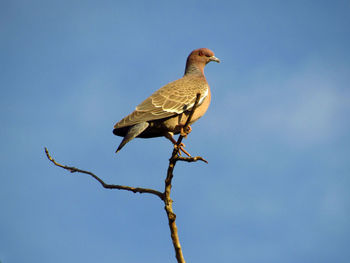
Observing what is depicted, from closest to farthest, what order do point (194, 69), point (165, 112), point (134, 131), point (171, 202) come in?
point (171, 202) → point (134, 131) → point (165, 112) → point (194, 69)

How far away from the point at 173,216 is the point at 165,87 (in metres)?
3.63

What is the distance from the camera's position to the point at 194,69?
828cm

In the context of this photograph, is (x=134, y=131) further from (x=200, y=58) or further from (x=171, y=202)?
(x=200, y=58)

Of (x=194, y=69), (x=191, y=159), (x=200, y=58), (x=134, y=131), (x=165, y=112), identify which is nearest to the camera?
(x=191, y=159)

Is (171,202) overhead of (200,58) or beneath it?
beneath

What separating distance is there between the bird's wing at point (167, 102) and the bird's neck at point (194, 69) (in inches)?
27.5

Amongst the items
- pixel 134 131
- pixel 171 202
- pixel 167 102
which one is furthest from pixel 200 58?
pixel 171 202

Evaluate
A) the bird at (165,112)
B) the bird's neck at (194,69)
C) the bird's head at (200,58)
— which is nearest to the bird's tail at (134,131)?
the bird at (165,112)

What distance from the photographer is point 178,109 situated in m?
6.48

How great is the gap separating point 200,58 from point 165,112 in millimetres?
2497

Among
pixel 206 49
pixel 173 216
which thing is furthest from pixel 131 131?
pixel 206 49

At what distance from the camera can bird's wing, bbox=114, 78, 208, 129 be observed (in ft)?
20.7

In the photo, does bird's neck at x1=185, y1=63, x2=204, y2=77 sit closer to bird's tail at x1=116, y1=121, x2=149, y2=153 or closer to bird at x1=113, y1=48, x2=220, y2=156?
bird at x1=113, y1=48, x2=220, y2=156

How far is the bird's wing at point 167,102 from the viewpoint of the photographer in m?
6.31
